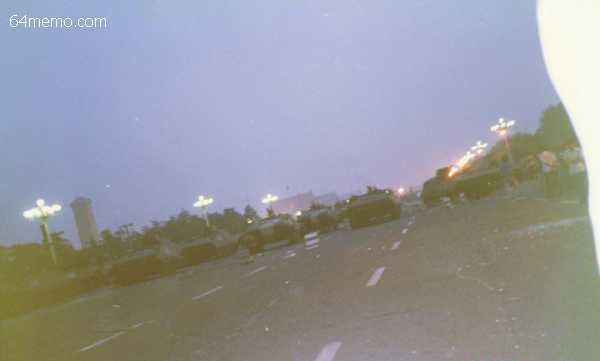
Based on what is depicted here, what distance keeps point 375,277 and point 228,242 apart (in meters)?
20.9

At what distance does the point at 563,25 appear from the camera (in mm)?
1723

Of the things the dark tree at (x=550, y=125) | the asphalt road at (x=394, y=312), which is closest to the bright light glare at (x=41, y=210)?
the asphalt road at (x=394, y=312)

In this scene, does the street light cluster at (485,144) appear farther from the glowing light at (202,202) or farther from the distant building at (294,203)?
the distant building at (294,203)

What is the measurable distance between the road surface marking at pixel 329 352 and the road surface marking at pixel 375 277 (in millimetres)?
3406

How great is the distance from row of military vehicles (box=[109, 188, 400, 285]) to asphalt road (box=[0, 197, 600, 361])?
413 inches

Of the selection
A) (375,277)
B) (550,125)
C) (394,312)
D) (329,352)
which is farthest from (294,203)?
(329,352)

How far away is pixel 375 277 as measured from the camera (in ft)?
32.1

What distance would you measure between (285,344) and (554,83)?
4.85m

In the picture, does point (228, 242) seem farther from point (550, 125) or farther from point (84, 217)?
point (550, 125)

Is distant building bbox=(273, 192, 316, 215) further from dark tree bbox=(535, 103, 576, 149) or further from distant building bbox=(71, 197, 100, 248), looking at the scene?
dark tree bbox=(535, 103, 576, 149)

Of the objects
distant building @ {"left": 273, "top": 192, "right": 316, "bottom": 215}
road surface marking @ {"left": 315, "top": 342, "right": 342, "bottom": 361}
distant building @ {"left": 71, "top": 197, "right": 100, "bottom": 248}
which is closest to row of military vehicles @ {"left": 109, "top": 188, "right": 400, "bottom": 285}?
road surface marking @ {"left": 315, "top": 342, "right": 342, "bottom": 361}

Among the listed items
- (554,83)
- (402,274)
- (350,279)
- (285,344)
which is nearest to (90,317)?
(350,279)

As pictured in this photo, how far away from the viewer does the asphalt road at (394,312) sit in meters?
4.99

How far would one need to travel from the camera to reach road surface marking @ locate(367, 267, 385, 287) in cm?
918
